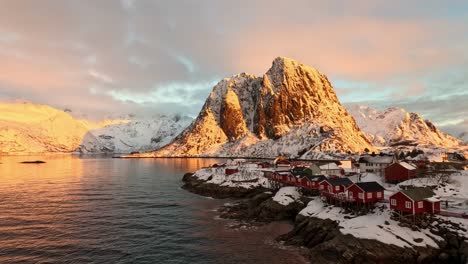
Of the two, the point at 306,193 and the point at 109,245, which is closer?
the point at 109,245

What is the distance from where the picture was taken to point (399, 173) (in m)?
75.2

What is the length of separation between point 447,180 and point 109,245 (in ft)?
220

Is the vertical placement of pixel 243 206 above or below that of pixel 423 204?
below

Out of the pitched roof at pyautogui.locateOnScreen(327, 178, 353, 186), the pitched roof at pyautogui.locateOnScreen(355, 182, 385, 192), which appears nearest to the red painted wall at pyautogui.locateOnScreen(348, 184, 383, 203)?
the pitched roof at pyautogui.locateOnScreen(355, 182, 385, 192)

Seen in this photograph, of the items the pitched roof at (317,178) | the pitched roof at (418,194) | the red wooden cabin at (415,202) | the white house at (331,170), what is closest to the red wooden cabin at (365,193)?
the red wooden cabin at (415,202)

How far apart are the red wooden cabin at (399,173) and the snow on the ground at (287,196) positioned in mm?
23176

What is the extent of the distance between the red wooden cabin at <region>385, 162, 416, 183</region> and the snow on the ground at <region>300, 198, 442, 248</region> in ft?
97.7

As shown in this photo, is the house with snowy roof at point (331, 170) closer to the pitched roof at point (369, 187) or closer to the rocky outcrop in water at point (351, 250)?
the pitched roof at point (369, 187)

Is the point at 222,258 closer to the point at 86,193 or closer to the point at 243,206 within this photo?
the point at 243,206

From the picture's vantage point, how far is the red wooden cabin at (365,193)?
51969mm

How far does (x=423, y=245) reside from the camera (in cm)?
3947

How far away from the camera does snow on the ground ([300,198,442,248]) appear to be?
131 ft

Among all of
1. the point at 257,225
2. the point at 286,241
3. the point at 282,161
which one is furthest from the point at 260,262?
the point at 282,161

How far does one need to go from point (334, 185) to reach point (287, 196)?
450 inches
